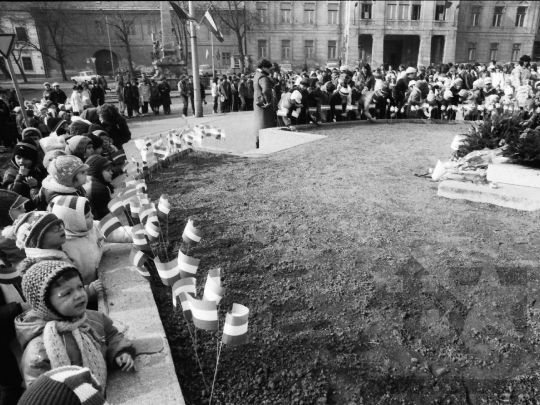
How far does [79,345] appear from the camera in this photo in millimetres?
2287

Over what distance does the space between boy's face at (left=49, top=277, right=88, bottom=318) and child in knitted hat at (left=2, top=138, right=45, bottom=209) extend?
10.5 feet

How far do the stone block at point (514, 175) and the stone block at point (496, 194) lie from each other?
3.6 inches

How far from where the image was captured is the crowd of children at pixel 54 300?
2182mm

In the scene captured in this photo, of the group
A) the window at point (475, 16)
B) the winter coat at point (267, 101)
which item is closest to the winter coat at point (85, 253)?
the winter coat at point (267, 101)

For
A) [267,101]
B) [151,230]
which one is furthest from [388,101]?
[151,230]

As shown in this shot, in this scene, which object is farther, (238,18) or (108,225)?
(238,18)

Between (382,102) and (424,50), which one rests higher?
(424,50)

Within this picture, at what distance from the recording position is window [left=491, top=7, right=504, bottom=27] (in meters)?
60.1

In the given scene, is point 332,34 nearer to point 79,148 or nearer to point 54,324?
point 79,148

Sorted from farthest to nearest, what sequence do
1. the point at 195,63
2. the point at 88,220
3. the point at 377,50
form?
the point at 377,50, the point at 195,63, the point at 88,220

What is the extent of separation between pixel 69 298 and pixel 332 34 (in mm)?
65273

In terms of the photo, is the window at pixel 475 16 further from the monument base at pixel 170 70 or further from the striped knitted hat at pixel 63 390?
the striped knitted hat at pixel 63 390

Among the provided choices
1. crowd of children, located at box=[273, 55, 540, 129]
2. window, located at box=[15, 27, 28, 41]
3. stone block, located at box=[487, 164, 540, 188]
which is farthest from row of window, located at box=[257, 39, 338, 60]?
stone block, located at box=[487, 164, 540, 188]

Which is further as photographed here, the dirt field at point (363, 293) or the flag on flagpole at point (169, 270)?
the flag on flagpole at point (169, 270)
